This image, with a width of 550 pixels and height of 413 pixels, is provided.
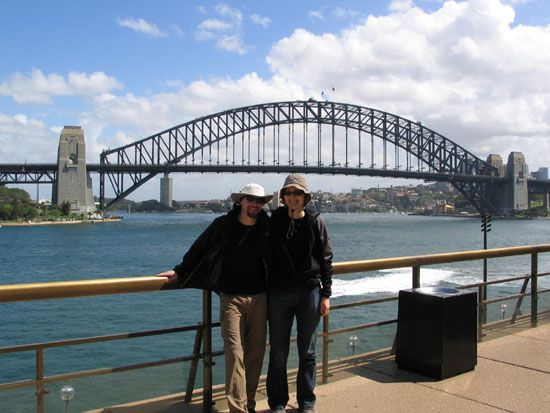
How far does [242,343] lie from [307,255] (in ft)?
1.91

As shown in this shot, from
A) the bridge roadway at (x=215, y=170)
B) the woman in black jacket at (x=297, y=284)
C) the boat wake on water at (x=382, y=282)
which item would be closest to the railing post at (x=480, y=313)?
the woman in black jacket at (x=297, y=284)

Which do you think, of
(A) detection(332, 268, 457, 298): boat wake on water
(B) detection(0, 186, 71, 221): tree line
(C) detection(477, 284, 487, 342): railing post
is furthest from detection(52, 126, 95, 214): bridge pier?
(C) detection(477, 284, 487, 342): railing post

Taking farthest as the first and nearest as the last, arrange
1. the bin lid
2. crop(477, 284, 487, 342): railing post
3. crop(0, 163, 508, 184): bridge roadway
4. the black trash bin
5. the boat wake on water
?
crop(0, 163, 508, 184): bridge roadway
the boat wake on water
crop(477, 284, 487, 342): railing post
the bin lid
the black trash bin

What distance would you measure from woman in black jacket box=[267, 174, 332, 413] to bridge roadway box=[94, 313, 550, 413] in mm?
209

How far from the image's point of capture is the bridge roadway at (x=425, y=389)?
3494 mm

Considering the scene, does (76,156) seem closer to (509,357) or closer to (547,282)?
(547,282)

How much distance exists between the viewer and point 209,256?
322 cm

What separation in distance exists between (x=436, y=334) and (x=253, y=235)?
1541mm

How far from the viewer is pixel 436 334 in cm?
403

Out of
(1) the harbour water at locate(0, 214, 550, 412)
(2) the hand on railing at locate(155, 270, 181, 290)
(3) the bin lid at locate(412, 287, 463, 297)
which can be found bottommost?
(1) the harbour water at locate(0, 214, 550, 412)

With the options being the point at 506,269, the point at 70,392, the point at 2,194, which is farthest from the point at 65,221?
the point at 70,392

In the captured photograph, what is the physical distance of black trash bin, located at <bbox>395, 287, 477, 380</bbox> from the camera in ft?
13.2

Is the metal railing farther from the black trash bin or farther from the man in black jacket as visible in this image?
the black trash bin

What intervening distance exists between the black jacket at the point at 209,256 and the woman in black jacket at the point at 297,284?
12cm
